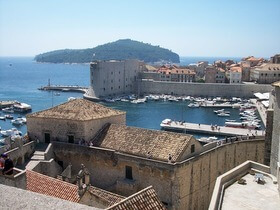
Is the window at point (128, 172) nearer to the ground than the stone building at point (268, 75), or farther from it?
nearer to the ground

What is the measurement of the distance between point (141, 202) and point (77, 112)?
13467 millimetres

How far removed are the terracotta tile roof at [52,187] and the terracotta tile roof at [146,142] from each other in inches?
212

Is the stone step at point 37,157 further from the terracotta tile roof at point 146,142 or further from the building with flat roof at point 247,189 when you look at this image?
the building with flat roof at point 247,189

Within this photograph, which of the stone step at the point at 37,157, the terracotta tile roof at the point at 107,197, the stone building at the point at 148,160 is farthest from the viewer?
the stone step at the point at 37,157

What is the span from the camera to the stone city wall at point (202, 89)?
87894mm

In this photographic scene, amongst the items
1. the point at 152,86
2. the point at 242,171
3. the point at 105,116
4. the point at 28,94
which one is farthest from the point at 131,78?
the point at 242,171

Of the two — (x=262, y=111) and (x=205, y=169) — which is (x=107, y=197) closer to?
(x=205, y=169)

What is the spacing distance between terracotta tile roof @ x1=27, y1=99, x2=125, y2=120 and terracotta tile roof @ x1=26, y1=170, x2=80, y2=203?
21.1 ft

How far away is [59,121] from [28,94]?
8256 cm

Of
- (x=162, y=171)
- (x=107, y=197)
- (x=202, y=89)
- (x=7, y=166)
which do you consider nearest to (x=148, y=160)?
(x=162, y=171)

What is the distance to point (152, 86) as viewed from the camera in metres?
96.4

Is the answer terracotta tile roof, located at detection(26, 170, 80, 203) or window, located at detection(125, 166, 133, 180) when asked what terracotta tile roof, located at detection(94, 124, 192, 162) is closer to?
window, located at detection(125, 166, 133, 180)

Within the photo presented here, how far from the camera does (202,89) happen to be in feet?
301

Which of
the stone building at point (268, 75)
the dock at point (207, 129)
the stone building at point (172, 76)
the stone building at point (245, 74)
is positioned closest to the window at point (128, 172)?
the dock at point (207, 129)
